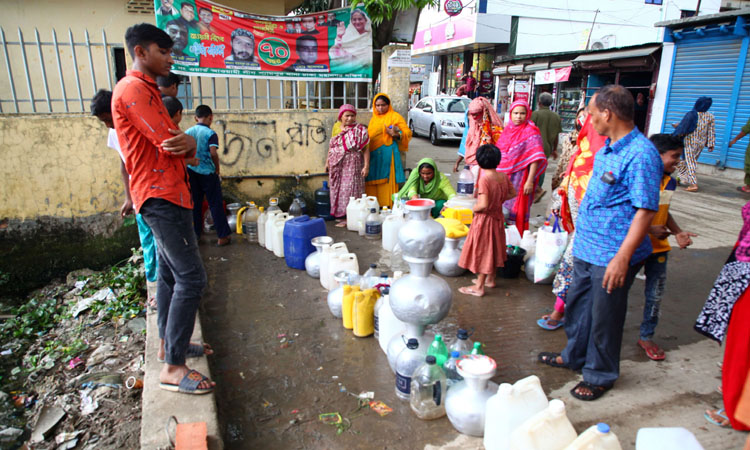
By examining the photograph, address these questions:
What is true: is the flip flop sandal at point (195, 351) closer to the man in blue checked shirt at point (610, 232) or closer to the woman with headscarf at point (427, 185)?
the man in blue checked shirt at point (610, 232)

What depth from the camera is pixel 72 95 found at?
27.4ft

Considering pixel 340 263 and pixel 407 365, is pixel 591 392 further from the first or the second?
pixel 340 263

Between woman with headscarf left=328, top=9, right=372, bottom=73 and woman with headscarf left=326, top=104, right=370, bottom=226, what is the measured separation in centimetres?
112

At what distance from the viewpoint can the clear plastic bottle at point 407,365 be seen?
2586 mm

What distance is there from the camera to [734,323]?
7.99 feet

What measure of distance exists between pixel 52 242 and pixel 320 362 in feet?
15.6

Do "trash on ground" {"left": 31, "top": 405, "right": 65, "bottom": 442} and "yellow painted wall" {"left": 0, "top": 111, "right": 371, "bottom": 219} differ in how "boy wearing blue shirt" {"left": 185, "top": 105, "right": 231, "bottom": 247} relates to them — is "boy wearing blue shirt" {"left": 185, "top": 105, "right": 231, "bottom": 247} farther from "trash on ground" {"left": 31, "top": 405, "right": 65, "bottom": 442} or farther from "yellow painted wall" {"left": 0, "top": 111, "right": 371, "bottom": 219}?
"trash on ground" {"left": 31, "top": 405, "right": 65, "bottom": 442}

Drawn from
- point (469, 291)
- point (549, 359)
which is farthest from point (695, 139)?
point (549, 359)

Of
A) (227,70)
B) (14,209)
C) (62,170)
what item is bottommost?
(14,209)

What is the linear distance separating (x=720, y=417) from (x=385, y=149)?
15.4ft

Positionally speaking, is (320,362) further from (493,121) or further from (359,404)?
(493,121)

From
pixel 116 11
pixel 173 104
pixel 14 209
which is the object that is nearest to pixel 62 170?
pixel 14 209

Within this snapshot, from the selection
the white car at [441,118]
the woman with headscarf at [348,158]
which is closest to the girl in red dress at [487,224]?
the woman with headscarf at [348,158]

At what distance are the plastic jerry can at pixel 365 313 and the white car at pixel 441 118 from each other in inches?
413
